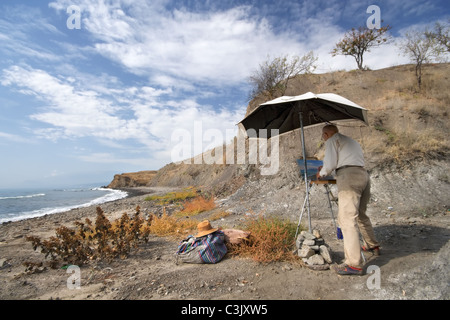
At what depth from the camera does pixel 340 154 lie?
12.1ft

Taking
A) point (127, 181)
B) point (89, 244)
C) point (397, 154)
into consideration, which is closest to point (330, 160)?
point (89, 244)

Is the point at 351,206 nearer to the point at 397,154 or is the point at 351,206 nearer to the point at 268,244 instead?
the point at 268,244

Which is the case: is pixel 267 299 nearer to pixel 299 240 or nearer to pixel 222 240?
pixel 299 240

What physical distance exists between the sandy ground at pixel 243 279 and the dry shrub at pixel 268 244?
6.8 inches

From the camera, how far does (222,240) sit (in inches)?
184

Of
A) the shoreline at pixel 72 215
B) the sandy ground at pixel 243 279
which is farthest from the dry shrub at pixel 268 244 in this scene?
the shoreline at pixel 72 215

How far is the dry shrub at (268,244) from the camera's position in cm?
420

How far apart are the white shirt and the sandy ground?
1.54 metres

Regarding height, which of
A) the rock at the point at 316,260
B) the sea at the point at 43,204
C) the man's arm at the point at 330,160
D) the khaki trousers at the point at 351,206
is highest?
the man's arm at the point at 330,160

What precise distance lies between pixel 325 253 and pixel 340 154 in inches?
65.5

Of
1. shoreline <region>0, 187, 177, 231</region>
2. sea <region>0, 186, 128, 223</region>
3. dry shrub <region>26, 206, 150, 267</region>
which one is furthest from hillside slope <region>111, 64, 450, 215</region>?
sea <region>0, 186, 128, 223</region>

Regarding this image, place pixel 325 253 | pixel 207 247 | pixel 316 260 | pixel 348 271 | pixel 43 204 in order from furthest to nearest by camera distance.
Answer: pixel 43 204 < pixel 207 247 < pixel 325 253 < pixel 316 260 < pixel 348 271

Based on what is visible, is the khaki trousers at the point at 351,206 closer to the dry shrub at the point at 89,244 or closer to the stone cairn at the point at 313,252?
the stone cairn at the point at 313,252
